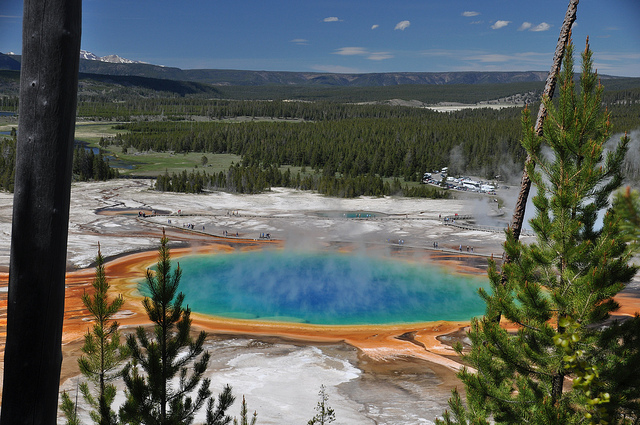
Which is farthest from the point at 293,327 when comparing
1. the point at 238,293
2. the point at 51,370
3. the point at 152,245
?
the point at 51,370

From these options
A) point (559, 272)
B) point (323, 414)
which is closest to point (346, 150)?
point (323, 414)

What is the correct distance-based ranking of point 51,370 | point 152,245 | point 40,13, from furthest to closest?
point 152,245 < point 51,370 < point 40,13

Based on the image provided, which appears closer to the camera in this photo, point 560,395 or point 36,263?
point 36,263

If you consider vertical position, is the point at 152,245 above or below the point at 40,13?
below

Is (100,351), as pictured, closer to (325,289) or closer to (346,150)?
(325,289)

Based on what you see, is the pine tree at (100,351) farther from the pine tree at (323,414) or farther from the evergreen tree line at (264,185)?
the evergreen tree line at (264,185)

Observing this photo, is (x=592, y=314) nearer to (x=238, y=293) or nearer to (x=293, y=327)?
(x=293, y=327)
